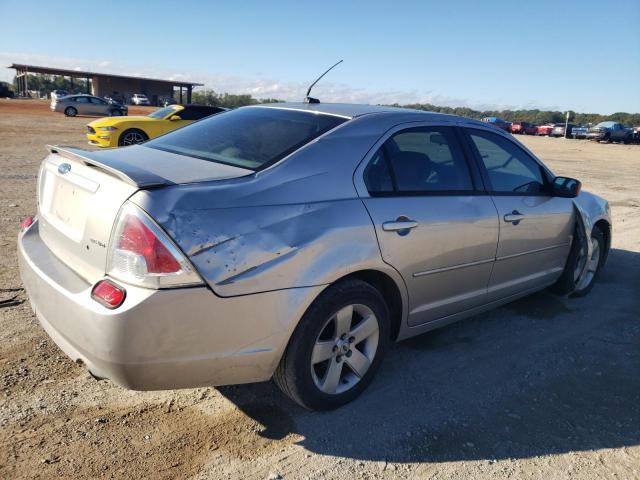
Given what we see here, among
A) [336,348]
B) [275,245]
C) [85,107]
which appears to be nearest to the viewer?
[275,245]

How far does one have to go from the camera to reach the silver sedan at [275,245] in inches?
92.4

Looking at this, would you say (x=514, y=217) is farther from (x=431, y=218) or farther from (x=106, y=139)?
(x=106, y=139)

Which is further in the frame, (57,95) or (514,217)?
(57,95)

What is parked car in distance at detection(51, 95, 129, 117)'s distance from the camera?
3706 centimetres

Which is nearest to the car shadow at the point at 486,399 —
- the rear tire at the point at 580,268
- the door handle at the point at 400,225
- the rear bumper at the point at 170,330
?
the rear tire at the point at 580,268

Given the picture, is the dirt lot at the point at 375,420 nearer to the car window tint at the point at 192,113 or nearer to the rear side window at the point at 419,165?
the rear side window at the point at 419,165

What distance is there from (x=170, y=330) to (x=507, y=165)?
300 cm

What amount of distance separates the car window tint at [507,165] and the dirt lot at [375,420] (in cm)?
118

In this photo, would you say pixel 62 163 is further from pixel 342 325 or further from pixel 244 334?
pixel 342 325

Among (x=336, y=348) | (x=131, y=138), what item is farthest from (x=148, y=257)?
(x=131, y=138)

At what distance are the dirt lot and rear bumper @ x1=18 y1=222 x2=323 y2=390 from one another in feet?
1.34

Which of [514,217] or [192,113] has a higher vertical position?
[192,113]

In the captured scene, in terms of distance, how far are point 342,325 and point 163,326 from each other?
3.38ft

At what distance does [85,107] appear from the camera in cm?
3812
